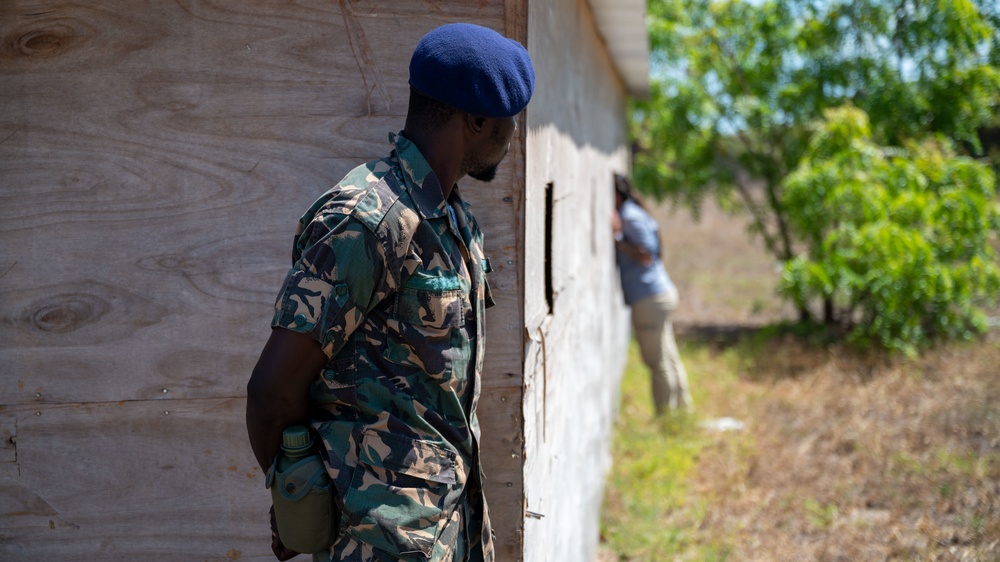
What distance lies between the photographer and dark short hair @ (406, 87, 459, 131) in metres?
1.69

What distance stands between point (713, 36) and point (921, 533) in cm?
719

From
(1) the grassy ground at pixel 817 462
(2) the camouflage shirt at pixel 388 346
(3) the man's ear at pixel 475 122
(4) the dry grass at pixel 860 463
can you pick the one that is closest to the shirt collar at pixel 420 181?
(2) the camouflage shirt at pixel 388 346

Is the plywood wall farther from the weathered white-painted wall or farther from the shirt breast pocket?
the shirt breast pocket

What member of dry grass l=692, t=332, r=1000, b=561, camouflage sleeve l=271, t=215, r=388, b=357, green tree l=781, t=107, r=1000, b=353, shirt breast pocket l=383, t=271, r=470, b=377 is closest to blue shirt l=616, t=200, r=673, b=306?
dry grass l=692, t=332, r=1000, b=561

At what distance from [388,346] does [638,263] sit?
15.5 feet

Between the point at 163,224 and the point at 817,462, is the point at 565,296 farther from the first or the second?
the point at 817,462

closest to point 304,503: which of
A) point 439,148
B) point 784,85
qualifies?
point 439,148

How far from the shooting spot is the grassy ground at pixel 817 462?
13.4 feet

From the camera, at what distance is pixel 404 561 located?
1597mm

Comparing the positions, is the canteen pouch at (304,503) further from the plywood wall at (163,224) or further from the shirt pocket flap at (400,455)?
the plywood wall at (163,224)

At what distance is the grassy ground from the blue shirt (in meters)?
0.99

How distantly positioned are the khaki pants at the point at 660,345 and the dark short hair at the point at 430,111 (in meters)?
4.66

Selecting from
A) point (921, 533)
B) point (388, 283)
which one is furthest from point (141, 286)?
point (921, 533)

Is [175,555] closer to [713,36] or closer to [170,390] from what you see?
[170,390]
